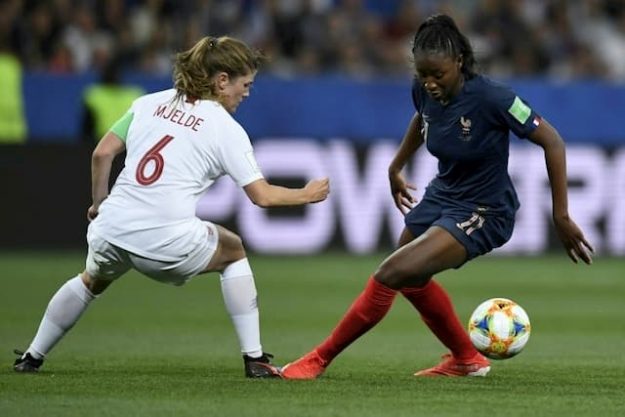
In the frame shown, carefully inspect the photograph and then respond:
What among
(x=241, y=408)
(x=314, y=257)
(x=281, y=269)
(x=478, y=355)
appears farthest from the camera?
(x=314, y=257)

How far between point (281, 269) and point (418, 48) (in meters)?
8.10

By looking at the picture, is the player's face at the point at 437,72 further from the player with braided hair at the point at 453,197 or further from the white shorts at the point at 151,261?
the white shorts at the point at 151,261

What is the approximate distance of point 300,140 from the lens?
16.7 metres

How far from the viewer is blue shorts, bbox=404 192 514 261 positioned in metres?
7.60

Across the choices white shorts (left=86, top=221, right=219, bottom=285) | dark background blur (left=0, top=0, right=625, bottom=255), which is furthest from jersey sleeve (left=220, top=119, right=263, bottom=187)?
dark background blur (left=0, top=0, right=625, bottom=255)

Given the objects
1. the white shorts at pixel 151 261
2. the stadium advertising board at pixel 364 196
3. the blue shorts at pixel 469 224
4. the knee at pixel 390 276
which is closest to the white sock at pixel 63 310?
the white shorts at pixel 151 261

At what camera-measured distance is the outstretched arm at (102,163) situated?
23.8 ft

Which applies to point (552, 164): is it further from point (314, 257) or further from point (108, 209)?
point (314, 257)

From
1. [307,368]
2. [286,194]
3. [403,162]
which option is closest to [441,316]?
[307,368]

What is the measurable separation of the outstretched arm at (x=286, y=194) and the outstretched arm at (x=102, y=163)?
72cm

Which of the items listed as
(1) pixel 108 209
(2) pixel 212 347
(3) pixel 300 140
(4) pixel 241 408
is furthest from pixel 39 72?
(4) pixel 241 408

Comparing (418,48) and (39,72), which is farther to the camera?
(39,72)

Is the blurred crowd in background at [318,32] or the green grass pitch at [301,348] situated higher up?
the blurred crowd in background at [318,32]

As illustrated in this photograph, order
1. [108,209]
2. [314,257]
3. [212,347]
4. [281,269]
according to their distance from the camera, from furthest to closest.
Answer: [314,257] < [281,269] < [212,347] < [108,209]
